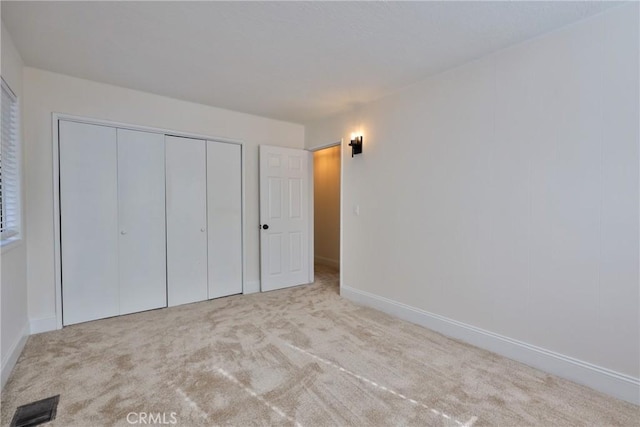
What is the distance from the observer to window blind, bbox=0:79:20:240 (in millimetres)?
2311

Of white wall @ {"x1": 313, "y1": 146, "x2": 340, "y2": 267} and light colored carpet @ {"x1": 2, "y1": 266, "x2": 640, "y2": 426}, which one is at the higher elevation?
white wall @ {"x1": 313, "y1": 146, "x2": 340, "y2": 267}

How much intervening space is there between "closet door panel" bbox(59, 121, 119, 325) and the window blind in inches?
16.9

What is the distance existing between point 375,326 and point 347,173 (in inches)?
74.2

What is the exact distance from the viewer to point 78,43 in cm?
234

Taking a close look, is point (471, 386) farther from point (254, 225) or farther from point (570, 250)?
point (254, 225)

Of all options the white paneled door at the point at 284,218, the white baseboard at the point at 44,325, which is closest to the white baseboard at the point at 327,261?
the white paneled door at the point at 284,218

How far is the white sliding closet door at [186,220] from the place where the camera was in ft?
11.8

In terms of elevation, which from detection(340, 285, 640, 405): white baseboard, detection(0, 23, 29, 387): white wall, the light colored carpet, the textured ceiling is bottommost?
the light colored carpet

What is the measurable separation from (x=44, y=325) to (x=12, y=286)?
2.55 feet

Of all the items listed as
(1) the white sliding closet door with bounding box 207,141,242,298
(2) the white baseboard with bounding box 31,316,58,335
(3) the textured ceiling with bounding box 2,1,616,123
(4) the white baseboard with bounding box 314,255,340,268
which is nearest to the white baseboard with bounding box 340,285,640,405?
(1) the white sliding closet door with bounding box 207,141,242,298

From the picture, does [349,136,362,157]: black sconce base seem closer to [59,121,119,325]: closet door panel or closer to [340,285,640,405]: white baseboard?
[340,285,640,405]: white baseboard

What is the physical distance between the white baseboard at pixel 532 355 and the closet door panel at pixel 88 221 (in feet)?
9.95

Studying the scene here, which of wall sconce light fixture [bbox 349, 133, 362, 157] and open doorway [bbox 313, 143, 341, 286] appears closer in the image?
wall sconce light fixture [bbox 349, 133, 362, 157]

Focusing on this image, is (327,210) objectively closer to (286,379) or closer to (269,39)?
(269,39)
